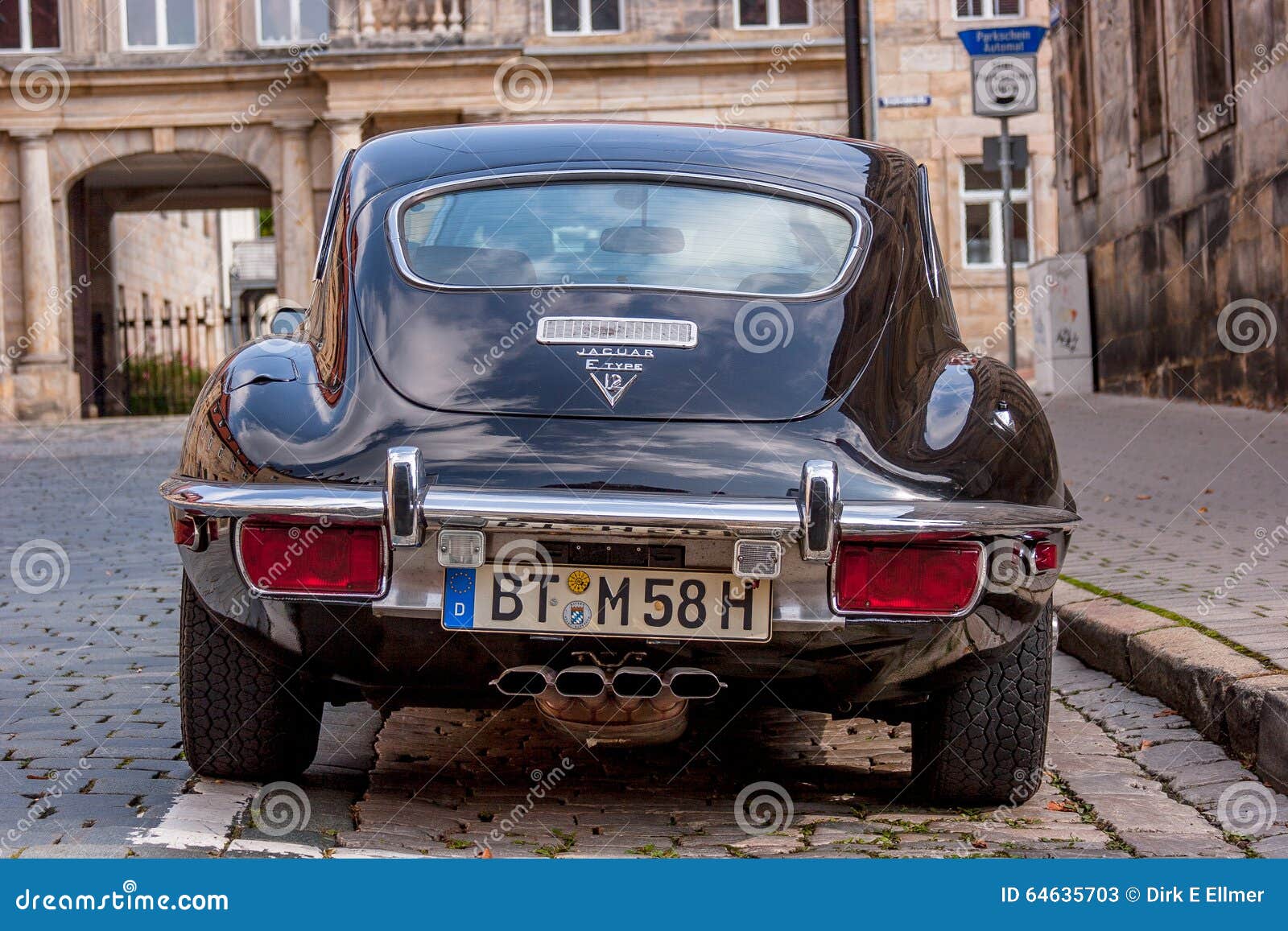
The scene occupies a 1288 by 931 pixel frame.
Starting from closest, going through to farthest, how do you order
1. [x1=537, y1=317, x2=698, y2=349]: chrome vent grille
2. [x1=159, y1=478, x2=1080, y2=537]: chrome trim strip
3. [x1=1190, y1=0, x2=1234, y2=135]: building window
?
[x1=159, y1=478, x2=1080, y2=537]: chrome trim strip → [x1=537, y1=317, x2=698, y2=349]: chrome vent grille → [x1=1190, y1=0, x2=1234, y2=135]: building window

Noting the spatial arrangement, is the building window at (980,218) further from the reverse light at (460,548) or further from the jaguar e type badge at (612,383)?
the reverse light at (460,548)

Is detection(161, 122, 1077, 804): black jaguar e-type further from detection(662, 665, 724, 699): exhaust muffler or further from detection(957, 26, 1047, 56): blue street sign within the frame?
detection(957, 26, 1047, 56): blue street sign

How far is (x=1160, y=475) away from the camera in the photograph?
1112 centimetres

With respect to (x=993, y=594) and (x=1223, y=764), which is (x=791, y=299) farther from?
(x=1223, y=764)

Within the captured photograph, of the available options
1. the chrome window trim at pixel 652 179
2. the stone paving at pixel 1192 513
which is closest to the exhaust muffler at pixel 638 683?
the chrome window trim at pixel 652 179

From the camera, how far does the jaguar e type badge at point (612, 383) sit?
372 centimetres

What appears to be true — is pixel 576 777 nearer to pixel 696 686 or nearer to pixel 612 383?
pixel 696 686

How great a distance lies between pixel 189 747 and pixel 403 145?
5.24ft

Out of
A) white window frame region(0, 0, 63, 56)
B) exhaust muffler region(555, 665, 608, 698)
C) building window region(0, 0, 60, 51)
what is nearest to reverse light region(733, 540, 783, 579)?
exhaust muffler region(555, 665, 608, 698)

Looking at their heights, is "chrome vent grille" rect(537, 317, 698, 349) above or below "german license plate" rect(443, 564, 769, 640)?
above

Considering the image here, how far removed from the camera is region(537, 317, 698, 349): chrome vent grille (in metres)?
3.85

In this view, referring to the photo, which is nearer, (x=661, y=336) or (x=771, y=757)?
(x=661, y=336)

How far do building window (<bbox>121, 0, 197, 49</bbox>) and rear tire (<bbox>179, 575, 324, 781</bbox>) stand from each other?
27.6 meters
